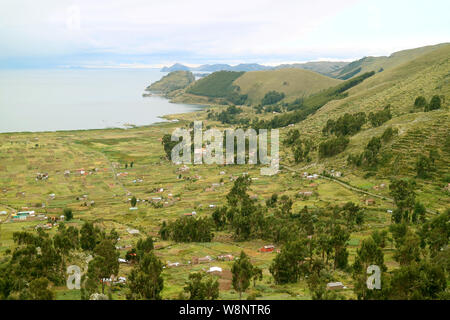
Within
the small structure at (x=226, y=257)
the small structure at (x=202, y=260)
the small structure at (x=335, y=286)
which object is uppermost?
the small structure at (x=335, y=286)

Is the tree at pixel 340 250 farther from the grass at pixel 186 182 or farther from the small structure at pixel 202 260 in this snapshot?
the small structure at pixel 202 260

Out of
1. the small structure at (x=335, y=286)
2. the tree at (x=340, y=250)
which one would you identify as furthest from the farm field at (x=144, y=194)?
the tree at (x=340, y=250)

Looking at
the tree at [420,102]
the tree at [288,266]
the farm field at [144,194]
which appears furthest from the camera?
the tree at [420,102]

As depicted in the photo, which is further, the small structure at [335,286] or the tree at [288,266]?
the tree at [288,266]

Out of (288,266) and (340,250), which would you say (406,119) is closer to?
(340,250)

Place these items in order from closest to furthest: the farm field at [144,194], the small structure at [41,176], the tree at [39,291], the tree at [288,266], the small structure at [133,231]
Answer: the tree at [39,291] < the tree at [288,266] < the farm field at [144,194] < the small structure at [133,231] < the small structure at [41,176]

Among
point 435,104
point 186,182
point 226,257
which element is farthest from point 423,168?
point 186,182

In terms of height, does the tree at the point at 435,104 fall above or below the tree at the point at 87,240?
above

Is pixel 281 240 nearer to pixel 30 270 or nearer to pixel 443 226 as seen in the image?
pixel 443 226

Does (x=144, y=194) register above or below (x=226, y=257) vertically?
below

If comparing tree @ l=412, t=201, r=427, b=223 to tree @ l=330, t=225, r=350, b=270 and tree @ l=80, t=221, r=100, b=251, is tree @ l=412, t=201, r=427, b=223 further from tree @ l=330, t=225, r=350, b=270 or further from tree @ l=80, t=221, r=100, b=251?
tree @ l=80, t=221, r=100, b=251
